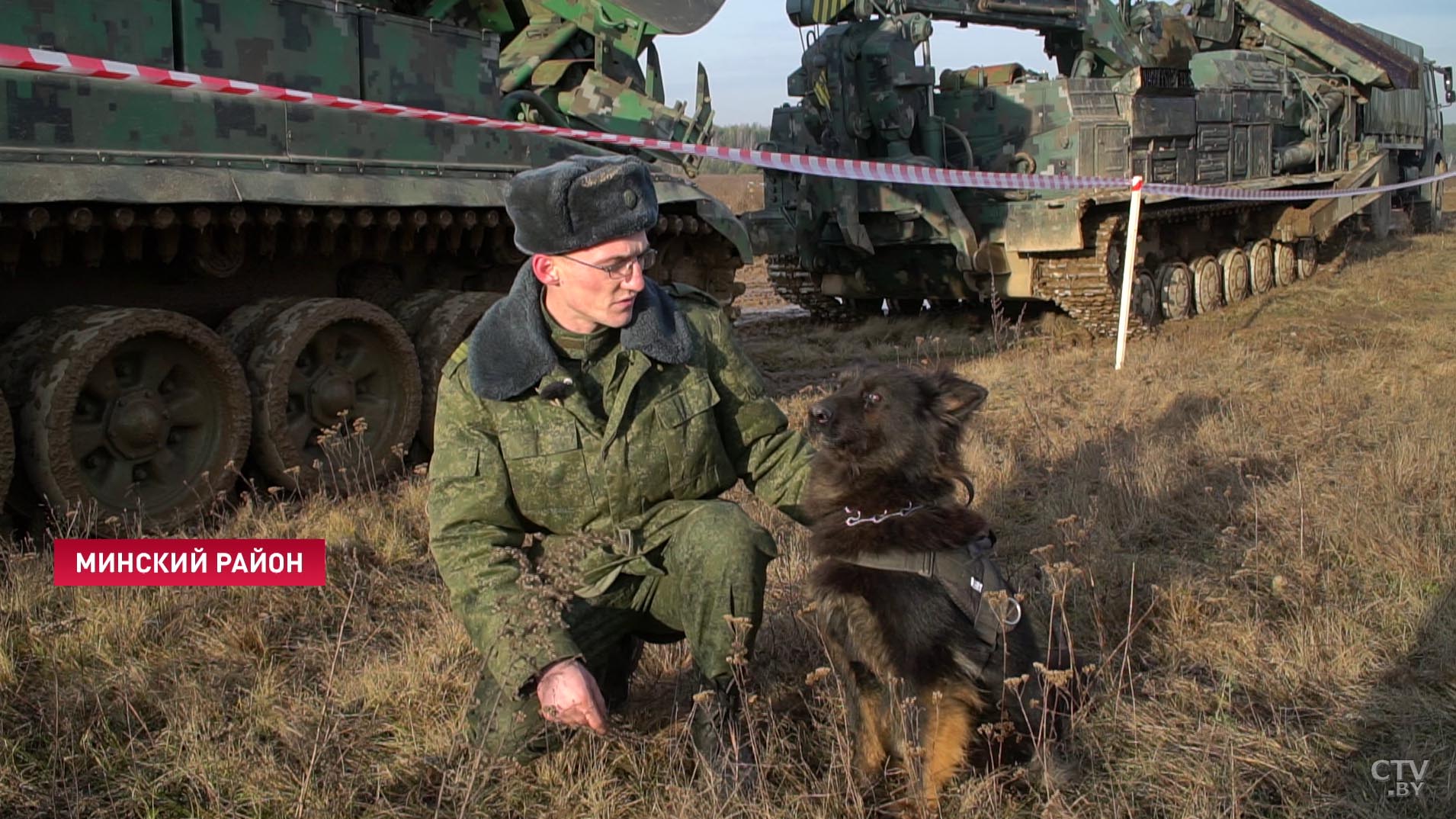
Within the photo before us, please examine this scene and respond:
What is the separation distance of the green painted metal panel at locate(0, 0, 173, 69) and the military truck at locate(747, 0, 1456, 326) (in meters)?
7.38

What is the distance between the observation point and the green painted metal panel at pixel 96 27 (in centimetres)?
531

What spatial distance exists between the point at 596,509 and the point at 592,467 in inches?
4.6

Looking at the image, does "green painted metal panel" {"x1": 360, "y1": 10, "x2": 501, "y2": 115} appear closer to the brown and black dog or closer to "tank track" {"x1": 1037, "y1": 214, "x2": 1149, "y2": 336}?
the brown and black dog

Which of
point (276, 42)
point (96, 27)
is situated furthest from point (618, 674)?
point (276, 42)

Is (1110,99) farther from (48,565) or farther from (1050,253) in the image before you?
(48,565)

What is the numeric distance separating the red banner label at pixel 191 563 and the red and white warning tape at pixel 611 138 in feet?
6.25

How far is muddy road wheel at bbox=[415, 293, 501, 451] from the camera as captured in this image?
22.3 feet

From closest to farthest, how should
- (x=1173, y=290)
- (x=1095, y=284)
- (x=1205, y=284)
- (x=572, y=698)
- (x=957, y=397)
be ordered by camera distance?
(x=572, y=698), (x=957, y=397), (x=1095, y=284), (x=1173, y=290), (x=1205, y=284)

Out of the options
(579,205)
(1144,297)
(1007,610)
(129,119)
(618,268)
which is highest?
(129,119)

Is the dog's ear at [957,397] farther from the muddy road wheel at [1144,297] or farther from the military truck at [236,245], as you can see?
the muddy road wheel at [1144,297]

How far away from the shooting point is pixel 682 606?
3123mm

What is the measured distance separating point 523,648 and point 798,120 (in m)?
10.6

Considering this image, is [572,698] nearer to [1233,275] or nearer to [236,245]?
[236,245]

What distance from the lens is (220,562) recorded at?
15.9ft
